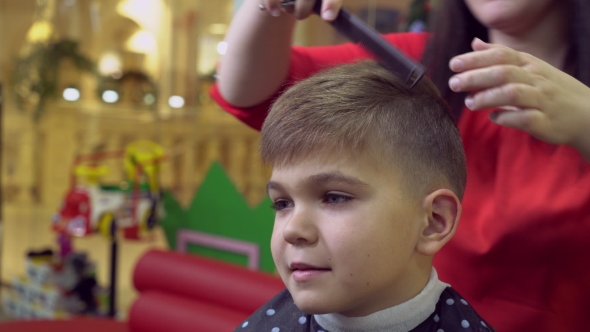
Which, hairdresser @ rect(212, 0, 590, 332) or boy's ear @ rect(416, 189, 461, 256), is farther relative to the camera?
hairdresser @ rect(212, 0, 590, 332)

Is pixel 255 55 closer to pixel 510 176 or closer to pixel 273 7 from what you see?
pixel 273 7

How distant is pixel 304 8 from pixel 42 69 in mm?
3809

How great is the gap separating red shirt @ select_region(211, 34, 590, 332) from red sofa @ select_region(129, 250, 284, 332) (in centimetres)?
77

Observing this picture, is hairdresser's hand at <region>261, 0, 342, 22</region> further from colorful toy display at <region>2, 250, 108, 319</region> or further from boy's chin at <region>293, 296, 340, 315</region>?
colorful toy display at <region>2, 250, 108, 319</region>

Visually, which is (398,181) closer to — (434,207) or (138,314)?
(434,207)

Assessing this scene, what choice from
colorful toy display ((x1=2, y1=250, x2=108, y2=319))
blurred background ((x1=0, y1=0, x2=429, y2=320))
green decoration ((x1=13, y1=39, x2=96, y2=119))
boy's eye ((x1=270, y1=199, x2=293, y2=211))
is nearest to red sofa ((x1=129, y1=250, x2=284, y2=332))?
boy's eye ((x1=270, y1=199, x2=293, y2=211))

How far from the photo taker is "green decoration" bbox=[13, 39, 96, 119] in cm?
426

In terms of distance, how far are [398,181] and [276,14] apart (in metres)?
0.32

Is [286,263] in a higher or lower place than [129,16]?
higher

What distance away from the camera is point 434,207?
85cm

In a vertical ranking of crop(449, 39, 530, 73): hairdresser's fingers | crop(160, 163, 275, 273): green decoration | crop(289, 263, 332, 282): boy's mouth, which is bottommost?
crop(160, 163, 275, 273): green decoration

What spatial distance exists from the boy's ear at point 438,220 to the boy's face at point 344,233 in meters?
0.01

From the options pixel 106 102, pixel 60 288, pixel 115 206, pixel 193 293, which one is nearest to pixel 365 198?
pixel 193 293

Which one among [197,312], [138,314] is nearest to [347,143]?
[197,312]
